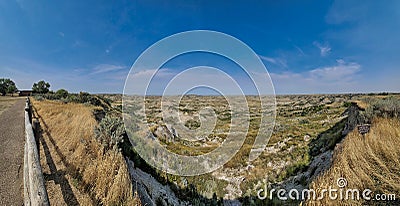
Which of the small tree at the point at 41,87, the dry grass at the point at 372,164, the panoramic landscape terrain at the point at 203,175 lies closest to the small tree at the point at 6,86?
the small tree at the point at 41,87

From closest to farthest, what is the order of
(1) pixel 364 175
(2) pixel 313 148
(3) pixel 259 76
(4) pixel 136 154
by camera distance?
(1) pixel 364 175 < (3) pixel 259 76 < (4) pixel 136 154 < (2) pixel 313 148

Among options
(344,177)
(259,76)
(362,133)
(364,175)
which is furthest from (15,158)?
(362,133)

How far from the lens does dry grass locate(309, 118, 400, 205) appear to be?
4.66 meters

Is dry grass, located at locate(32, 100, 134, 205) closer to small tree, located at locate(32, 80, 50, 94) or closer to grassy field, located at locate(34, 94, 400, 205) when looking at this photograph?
grassy field, located at locate(34, 94, 400, 205)

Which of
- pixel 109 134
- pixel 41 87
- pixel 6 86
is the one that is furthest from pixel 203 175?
pixel 6 86

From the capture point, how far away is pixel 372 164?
5.59 m

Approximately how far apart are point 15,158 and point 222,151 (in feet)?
39.8

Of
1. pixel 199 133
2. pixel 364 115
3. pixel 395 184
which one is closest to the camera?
pixel 395 184

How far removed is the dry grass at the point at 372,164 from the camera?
4656 mm

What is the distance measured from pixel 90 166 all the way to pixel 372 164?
744 centimetres

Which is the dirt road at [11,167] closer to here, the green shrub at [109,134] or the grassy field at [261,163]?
the grassy field at [261,163]

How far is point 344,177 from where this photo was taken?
16.9ft

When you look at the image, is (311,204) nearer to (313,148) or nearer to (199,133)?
(313,148)

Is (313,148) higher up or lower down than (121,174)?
lower down
